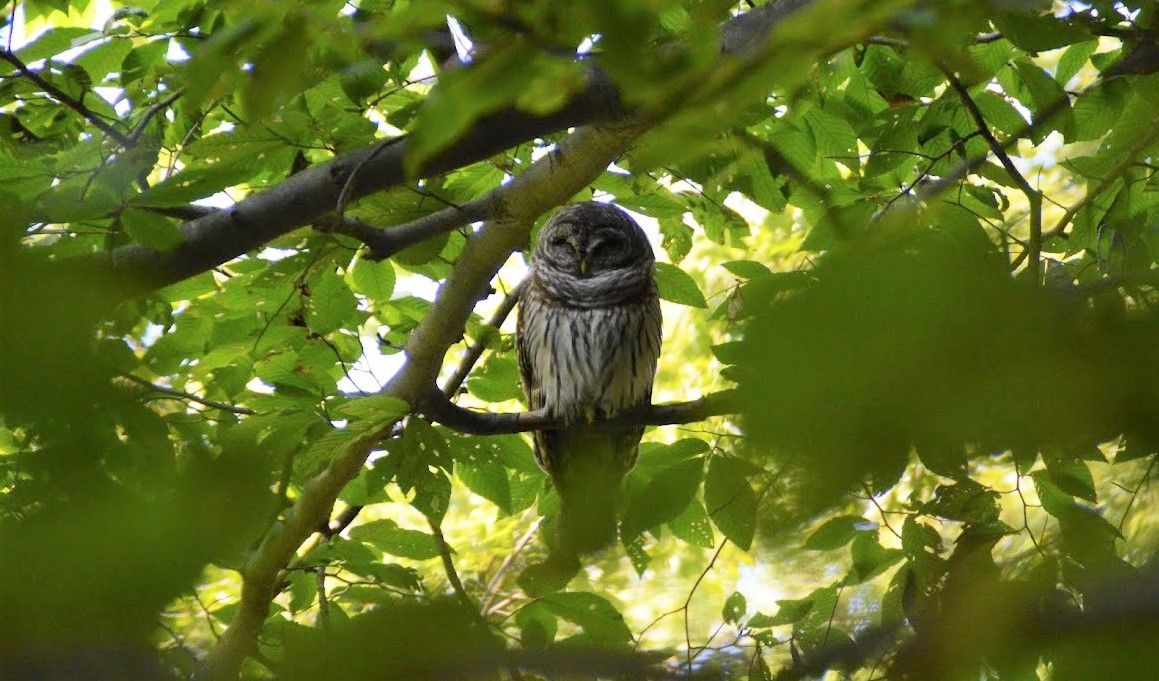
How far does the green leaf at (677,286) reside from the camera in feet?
13.7

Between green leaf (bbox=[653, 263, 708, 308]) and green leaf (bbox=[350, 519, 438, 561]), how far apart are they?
128cm

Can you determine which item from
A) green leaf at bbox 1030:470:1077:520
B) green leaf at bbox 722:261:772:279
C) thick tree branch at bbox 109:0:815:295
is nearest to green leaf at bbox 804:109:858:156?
green leaf at bbox 722:261:772:279

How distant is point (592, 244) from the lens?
533 centimetres

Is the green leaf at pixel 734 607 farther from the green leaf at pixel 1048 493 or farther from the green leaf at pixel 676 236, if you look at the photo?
the green leaf at pixel 676 236

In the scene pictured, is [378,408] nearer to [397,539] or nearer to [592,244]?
[397,539]

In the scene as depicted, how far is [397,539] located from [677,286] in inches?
54.5

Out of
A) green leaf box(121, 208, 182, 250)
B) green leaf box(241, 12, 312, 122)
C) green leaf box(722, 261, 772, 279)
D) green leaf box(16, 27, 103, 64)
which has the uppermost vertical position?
green leaf box(16, 27, 103, 64)

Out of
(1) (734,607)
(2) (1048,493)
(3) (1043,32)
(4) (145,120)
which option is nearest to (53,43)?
(4) (145,120)

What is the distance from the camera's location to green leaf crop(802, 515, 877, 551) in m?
0.77

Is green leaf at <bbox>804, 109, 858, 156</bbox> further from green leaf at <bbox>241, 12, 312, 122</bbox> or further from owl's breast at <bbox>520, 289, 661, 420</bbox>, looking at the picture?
green leaf at <bbox>241, 12, 312, 122</bbox>

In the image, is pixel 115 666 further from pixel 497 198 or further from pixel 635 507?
pixel 497 198

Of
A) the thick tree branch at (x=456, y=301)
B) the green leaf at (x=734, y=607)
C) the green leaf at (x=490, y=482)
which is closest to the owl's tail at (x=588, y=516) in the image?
the green leaf at (x=734, y=607)

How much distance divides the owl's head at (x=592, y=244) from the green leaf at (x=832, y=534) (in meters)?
3.90

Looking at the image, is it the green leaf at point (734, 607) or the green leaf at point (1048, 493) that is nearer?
the green leaf at point (1048, 493)
